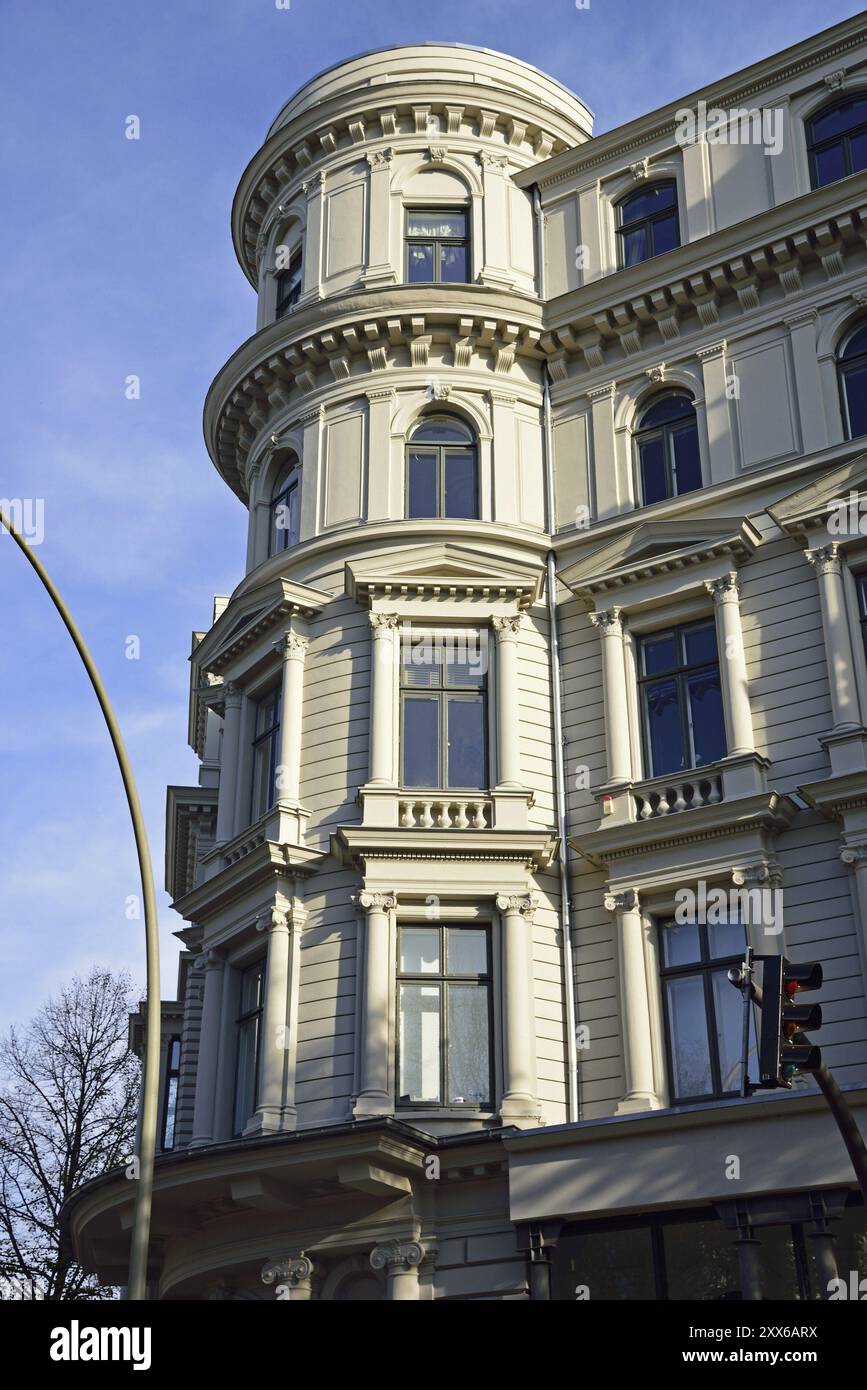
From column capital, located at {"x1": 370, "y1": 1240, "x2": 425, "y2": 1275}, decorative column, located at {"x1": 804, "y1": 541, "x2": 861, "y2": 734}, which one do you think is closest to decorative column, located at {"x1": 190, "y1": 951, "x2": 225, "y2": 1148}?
column capital, located at {"x1": 370, "y1": 1240, "x2": 425, "y2": 1275}

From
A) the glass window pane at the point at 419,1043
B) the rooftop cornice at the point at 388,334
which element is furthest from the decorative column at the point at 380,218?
the glass window pane at the point at 419,1043

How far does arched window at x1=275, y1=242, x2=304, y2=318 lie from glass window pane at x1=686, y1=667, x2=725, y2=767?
11.4 meters

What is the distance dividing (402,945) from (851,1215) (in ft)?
24.3

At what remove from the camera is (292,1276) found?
21.2 metres

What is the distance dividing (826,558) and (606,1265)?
33.7 feet

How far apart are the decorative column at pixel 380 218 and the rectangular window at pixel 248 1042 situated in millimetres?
12231

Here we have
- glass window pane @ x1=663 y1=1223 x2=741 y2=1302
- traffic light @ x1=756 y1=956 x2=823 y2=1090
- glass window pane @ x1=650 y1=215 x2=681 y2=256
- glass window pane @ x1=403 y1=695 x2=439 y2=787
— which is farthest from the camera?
glass window pane @ x1=650 y1=215 x2=681 y2=256

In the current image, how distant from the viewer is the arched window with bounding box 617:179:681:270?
28297mm

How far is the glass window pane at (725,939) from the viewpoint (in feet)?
72.6

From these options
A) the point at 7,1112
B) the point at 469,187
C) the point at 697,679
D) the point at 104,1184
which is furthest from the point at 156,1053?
the point at 7,1112

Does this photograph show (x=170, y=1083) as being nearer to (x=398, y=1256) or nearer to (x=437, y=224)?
(x=398, y=1256)

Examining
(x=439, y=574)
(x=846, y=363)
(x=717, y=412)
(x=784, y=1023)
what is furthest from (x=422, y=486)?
(x=784, y=1023)

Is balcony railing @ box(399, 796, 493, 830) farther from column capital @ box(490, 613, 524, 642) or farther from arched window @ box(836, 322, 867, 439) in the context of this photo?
arched window @ box(836, 322, 867, 439)

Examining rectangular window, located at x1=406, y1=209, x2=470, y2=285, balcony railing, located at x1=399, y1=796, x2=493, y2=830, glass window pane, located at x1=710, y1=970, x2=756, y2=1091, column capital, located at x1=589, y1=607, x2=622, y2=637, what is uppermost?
rectangular window, located at x1=406, y1=209, x2=470, y2=285
